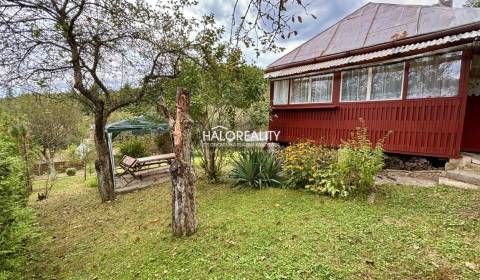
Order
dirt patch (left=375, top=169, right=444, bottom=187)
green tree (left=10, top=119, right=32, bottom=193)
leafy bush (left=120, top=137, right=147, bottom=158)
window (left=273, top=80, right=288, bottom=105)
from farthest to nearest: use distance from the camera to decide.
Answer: leafy bush (left=120, top=137, right=147, bottom=158), window (left=273, top=80, right=288, bottom=105), green tree (left=10, top=119, right=32, bottom=193), dirt patch (left=375, top=169, right=444, bottom=187)

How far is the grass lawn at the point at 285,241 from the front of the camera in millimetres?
2912

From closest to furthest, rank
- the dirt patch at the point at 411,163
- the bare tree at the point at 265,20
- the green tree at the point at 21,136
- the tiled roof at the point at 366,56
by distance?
the bare tree at the point at 265,20 < the tiled roof at the point at 366,56 < the dirt patch at the point at 411,163 < the green tree at the point at 21,136

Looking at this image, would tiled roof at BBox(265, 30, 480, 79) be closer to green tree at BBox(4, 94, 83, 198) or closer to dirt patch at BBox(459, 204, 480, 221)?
dirt patch at BBox(459, 204, 480, 221)

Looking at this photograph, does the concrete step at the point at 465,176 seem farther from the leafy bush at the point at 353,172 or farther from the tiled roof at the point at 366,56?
the tiled roof at the point at 366,56

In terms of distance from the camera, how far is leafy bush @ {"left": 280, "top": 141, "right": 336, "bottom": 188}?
5.86m

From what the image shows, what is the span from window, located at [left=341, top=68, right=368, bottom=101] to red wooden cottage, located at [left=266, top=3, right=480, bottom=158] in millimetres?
32

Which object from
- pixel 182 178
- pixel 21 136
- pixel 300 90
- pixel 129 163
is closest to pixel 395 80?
pixel 300 90

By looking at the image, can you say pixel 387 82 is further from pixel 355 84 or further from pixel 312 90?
pixel 312 90

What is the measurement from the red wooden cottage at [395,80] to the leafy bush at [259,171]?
3.25m

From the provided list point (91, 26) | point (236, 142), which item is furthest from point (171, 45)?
point (236, 142)

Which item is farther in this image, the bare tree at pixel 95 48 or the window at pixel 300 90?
the window at pixel 300 90

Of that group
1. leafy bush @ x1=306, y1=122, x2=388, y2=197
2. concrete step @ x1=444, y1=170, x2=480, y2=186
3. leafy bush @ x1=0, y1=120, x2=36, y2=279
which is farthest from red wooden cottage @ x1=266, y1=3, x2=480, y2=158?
leafy bush @ x1=0, y1=120, x2=36, y2=279

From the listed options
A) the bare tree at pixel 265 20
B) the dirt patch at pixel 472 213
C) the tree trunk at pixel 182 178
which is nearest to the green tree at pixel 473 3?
the dirt patch at pixel 472 213

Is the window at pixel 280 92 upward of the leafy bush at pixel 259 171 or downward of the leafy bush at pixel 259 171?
upward
